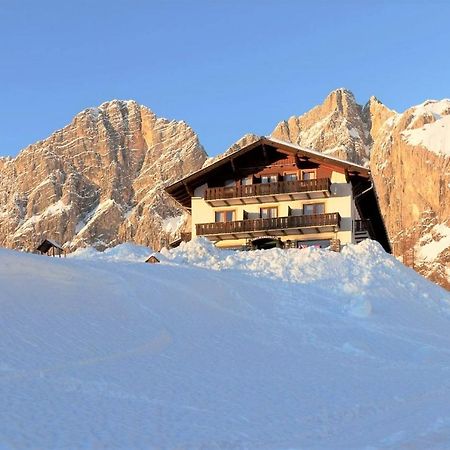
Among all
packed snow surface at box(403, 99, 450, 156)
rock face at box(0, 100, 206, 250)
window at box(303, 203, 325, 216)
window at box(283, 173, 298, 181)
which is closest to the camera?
window at box(303, 203, 325, 216)

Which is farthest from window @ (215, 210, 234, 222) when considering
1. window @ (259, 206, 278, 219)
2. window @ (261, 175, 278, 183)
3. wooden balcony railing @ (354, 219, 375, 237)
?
wooden balcony railing @ (354, 219, 375, 237)

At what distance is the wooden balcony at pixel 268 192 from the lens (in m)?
39.2

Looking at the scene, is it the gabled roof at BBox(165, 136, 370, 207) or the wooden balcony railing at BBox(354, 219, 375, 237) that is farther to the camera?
the wooden balcony railing at BBox(354, 219, 375, 237)

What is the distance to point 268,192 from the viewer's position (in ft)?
132

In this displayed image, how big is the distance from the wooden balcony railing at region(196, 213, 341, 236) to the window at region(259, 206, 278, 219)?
1.61 metres

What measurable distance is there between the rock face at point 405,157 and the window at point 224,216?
7752 centimetres

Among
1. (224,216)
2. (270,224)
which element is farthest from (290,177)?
(224,216)

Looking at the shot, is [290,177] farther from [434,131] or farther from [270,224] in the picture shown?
[434,131]

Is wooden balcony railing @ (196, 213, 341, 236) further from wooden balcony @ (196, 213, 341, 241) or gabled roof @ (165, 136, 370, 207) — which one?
gabled roof @ (165, 136, 370, 207)

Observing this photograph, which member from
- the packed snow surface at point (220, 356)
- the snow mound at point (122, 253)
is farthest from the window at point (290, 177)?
the packed snow surface at point (220, 356)

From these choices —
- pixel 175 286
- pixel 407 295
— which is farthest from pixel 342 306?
pixel 175 286

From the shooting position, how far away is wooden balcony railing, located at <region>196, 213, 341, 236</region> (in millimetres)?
38250

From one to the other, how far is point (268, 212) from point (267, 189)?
174 cm

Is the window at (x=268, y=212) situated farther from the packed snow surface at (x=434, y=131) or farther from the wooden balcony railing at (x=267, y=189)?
the packed snow surface at (x=434, y=131)
